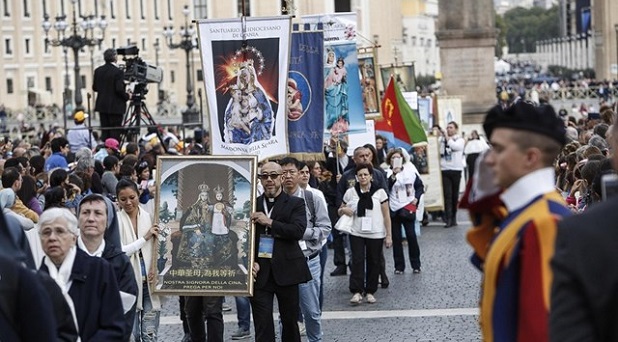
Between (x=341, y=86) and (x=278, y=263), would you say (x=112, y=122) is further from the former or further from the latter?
(x=278, y=263)

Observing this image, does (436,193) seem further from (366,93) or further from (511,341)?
(511,341)

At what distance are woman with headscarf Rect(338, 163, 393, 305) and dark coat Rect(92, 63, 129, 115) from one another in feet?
23.9

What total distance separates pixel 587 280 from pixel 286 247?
288 inches

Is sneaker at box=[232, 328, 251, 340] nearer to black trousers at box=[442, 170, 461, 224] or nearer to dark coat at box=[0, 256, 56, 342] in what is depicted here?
dark coat at box=[0, 256, 56, 342]

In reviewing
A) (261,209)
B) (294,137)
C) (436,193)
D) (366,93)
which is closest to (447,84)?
(436,193)

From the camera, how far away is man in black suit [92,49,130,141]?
72.5 feet

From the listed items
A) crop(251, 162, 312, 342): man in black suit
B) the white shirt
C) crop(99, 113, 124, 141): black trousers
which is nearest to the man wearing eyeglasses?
crop(251, 162, 312, 342): man in black suit

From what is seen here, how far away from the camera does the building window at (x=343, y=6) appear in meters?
86.6

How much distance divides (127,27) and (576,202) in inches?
3310

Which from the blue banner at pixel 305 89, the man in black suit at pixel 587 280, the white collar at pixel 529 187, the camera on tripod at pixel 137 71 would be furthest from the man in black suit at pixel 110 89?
the man in black suit at pixel 587 280

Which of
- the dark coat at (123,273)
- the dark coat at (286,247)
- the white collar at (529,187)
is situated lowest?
the dark coat at (286,247)

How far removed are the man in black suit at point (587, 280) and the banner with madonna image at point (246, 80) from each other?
929cm

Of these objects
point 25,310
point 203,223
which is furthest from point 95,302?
point 203,223

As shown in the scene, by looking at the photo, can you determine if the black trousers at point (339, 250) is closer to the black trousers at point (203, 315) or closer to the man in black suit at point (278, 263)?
the black trousers at point (203, 315)
